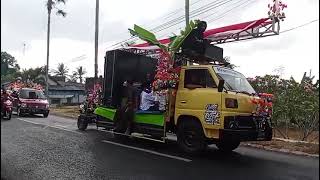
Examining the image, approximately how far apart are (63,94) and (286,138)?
2132 inches

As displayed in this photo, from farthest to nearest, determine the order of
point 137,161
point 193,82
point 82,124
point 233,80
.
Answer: point 82,124 < point 193,82 < point 233,80 < point 137,161

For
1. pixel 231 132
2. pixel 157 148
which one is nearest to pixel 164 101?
pixel 157 148

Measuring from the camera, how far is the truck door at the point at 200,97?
30.0 feet

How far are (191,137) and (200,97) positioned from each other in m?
0.98

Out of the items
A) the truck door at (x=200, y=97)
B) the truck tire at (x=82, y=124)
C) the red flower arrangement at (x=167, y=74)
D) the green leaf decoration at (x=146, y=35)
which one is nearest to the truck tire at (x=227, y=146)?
the truck door at (x=200, y=97)

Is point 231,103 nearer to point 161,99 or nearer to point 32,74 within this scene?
point 161,99

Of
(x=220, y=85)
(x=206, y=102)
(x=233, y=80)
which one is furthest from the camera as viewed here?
(x=233, y=80)

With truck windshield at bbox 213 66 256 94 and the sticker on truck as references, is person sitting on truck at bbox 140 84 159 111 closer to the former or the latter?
the sticker on truck

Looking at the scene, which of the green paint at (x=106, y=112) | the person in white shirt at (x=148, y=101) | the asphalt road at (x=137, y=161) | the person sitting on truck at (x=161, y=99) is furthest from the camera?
the green paint at (x=106, y=112)

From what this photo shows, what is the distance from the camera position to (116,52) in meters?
12.1

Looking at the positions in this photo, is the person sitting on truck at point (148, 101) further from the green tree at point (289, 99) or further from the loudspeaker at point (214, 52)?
the green tree at point (289, 99)

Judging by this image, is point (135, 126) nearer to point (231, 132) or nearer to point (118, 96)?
point (118, 96)

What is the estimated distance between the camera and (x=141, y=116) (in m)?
11.2

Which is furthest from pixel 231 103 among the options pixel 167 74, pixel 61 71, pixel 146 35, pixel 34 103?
pixel 61 71
